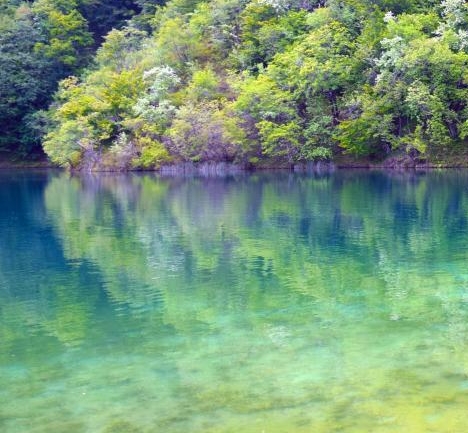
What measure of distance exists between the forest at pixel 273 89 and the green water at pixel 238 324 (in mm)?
23313

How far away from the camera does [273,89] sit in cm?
4703

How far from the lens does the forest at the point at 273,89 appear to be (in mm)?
43406

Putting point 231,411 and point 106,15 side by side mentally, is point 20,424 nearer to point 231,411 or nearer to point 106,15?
point 231,411

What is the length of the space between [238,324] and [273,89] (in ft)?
127

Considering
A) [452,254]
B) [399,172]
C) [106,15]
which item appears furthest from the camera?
[106,15]

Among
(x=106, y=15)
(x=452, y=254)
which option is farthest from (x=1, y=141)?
(x=452, y=254)

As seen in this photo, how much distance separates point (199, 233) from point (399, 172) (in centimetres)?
2483

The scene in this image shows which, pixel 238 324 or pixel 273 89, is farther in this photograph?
pixel 273 89

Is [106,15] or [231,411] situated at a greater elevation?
[106,15]

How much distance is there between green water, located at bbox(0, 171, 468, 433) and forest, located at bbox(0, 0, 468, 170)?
23.3 metres

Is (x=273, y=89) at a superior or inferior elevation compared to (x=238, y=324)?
superior

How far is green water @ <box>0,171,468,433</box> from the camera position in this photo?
657 cm

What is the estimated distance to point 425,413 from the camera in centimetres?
629

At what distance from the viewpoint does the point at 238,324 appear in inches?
383
